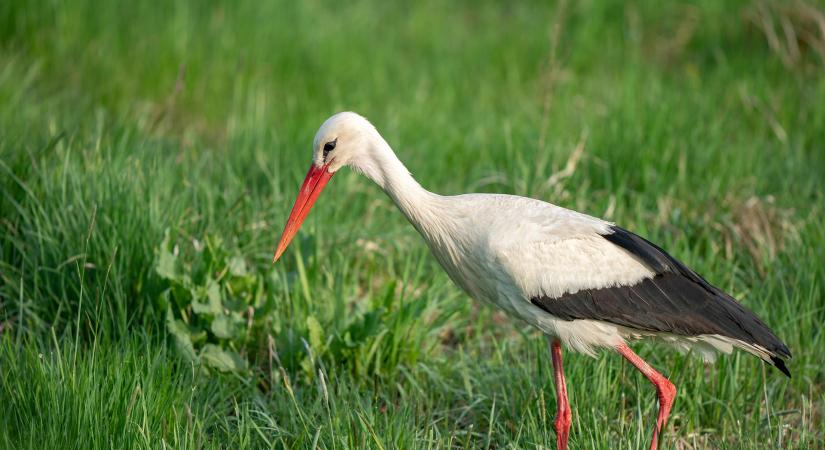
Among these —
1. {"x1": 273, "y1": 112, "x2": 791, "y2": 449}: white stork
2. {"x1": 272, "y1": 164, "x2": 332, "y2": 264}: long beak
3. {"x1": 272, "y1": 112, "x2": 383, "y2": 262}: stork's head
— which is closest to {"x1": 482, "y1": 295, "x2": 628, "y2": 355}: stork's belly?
{"x1": 273, "y1": 112, "x2": 791, "y2": 449}: white stork

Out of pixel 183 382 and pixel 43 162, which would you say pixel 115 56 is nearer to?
pixel 43 162

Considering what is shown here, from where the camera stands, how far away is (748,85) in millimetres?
6926

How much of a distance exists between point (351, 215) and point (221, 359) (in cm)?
138

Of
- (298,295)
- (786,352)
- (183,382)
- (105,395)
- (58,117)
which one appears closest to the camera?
(105,395)

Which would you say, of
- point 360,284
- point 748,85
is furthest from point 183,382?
point 748,85

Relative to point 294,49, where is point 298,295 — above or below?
below

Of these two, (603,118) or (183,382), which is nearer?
(183,382)

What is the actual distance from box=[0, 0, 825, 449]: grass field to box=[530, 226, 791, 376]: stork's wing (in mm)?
320

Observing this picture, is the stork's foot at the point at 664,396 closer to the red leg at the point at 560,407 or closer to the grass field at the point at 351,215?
the grass field at the point at 351,215

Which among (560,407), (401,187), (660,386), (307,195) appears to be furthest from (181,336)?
(660,386)

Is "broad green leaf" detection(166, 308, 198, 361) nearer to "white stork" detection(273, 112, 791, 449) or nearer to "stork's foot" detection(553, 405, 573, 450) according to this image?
"white stork" detection(273, 112, 791, 449)

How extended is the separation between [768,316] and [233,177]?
2741mm

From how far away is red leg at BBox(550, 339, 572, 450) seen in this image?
11.9ft

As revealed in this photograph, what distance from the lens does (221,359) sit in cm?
404
